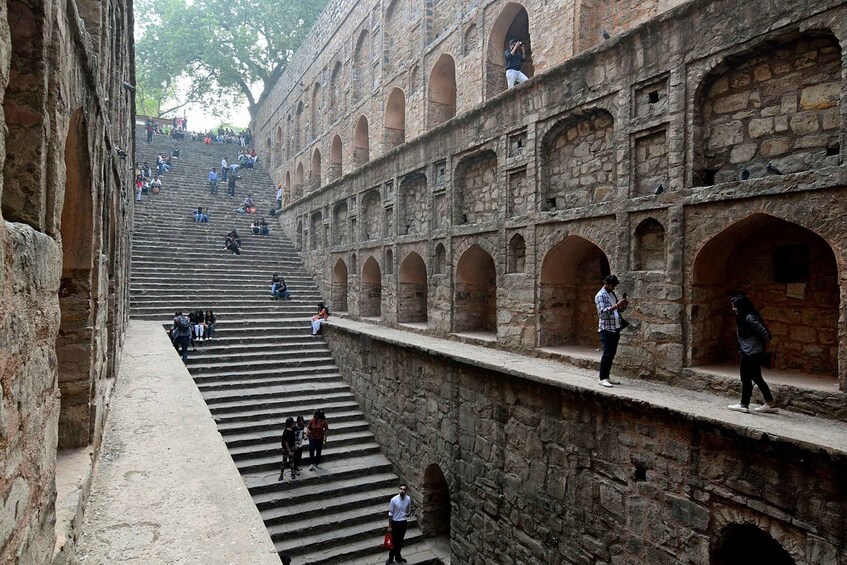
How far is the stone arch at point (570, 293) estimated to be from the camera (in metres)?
8.31

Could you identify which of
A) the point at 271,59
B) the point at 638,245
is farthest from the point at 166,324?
the point at 271,59

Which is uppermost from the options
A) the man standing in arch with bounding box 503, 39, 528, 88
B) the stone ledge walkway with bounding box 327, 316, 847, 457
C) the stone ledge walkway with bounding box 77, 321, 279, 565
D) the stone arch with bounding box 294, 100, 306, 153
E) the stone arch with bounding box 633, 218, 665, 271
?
the stone arch with bounding box 294, 100, 306, 153

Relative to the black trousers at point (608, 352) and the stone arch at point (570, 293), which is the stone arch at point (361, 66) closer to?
the stone arch at point (570, 293)

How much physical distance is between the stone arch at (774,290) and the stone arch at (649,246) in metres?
0.52

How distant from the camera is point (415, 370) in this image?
9.82 meters

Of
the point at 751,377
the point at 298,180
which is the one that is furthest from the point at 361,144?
the point at 751,377

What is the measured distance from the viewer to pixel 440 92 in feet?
40.4

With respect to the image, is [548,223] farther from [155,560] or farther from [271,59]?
[271,59]

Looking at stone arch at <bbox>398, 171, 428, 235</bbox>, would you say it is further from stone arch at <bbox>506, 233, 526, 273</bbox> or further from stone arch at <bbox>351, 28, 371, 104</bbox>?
stone arch at <bbox>351, 28, 371, 104</bbox>

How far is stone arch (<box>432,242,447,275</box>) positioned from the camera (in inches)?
430

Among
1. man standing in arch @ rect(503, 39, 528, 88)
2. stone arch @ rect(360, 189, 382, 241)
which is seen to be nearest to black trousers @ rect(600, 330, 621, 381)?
man standing in arch @ rect(503, 39, 528, 88)

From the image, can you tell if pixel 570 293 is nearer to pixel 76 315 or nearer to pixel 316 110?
pixel 76 315

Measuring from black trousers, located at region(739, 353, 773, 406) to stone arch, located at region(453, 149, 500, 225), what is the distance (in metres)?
5.01

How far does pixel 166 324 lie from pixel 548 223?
9696mm
